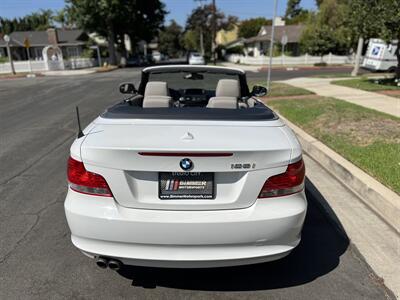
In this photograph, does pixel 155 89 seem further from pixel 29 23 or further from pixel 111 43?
pixel 29 23

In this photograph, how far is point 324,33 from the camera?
Answer: 39.6m

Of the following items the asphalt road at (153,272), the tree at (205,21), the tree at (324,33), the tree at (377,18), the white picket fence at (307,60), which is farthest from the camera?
the tree at (205,21)

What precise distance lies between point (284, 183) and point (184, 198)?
69cm

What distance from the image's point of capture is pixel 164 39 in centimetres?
11700

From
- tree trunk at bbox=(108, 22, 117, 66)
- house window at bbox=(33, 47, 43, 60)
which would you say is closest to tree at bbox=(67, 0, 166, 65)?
tree trunk at bbox=(108, 22, 117, 66)

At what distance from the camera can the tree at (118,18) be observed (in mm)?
43531

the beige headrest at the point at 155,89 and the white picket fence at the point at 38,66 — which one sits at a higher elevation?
the beige headrest at the point at 155,89

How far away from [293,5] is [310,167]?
346 ft

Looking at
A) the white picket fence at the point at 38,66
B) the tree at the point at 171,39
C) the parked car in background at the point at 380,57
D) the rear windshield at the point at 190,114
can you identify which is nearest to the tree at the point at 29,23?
the tree at the point at 171,39

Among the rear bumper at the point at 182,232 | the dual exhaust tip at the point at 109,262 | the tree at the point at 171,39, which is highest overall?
the rear bumper at the point at 182,232

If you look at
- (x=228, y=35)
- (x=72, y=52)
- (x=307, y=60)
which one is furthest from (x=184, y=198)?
(x=228, y=35)

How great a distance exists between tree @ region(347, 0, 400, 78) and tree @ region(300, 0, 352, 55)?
23158 millimetres

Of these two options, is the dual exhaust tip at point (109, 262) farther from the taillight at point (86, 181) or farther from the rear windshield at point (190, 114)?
the rear windshield at point (190, 114)

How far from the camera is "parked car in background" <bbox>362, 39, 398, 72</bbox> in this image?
24.2 metres
